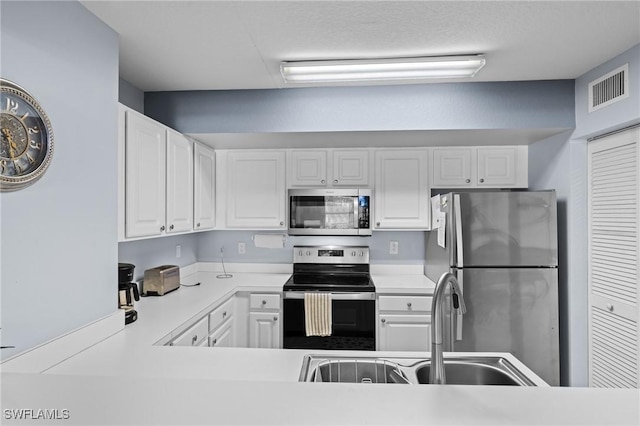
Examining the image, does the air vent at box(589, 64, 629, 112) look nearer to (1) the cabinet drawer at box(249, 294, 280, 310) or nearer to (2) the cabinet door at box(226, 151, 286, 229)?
(2) the cabinet door at box(226, 151, 286, 229)

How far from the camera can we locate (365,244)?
137 inches

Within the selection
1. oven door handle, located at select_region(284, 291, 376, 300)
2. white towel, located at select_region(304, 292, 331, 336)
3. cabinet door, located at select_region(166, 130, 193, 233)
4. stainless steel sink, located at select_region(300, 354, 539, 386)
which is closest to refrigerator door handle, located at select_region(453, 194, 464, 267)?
oven door handle, located at select_region(284, 291, 376, 300)

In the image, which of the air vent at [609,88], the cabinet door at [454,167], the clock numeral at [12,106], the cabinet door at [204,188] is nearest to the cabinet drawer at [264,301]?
the cabinet door at [204,188]

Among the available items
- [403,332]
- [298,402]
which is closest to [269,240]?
[403,332]

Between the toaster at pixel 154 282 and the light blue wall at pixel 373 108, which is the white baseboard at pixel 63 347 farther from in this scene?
the light blue wall at pixel 373 108

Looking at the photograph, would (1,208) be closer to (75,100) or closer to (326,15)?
(75,100)

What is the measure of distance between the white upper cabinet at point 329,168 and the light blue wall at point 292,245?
1.90 ft

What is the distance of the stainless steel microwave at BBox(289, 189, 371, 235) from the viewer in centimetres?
311

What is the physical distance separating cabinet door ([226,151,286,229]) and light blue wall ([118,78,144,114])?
83cm

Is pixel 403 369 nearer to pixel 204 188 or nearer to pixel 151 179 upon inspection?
pixel 151 179

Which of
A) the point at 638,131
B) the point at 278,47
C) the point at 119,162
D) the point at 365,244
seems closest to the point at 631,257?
the point at 638,131

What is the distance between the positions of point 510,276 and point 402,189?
1.09 metres

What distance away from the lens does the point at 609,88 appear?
220 centimetres

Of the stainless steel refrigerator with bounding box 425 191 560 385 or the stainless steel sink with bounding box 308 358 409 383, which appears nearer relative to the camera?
the stainless steel sink with bounding box 308 358 409 383
